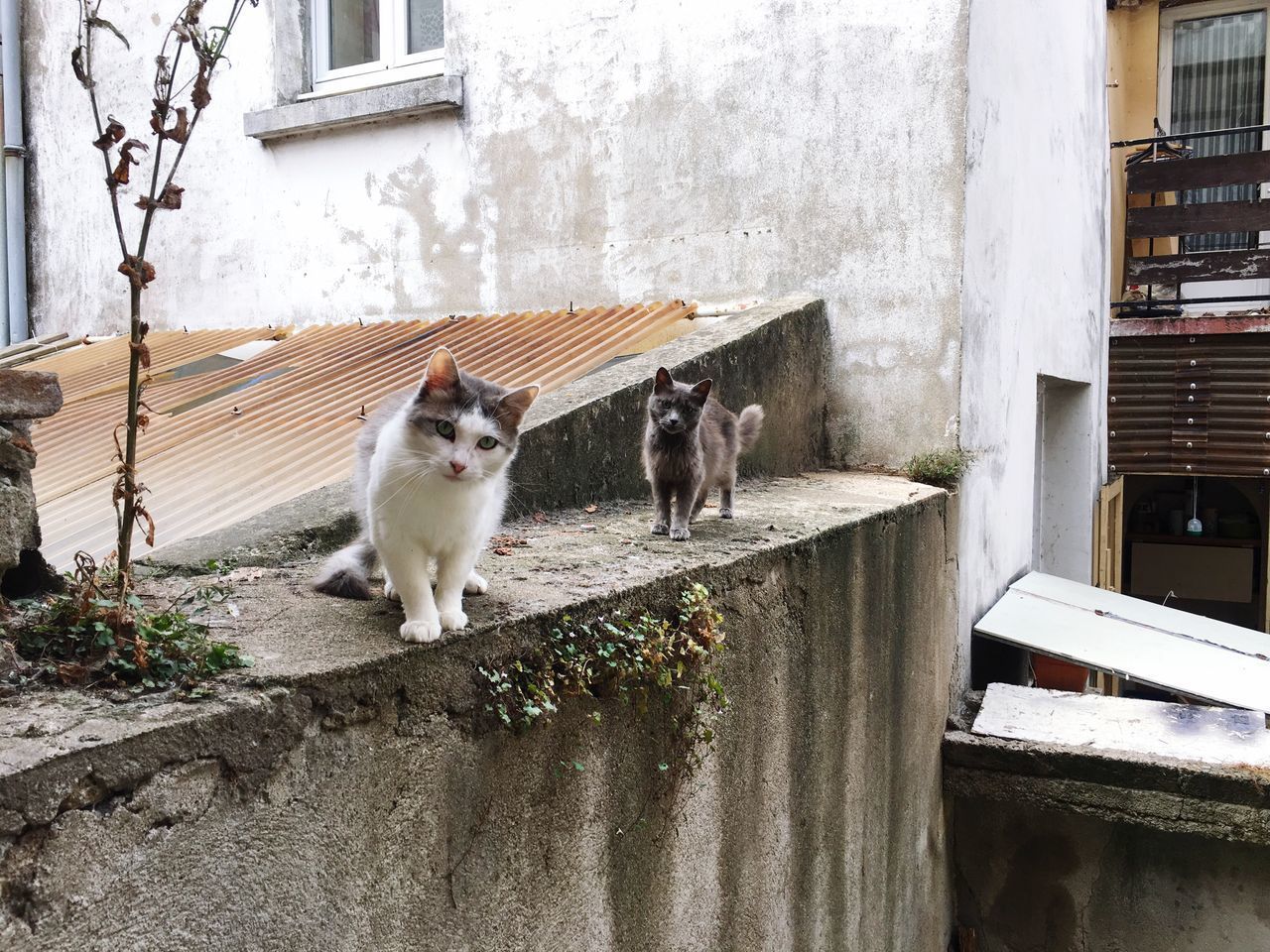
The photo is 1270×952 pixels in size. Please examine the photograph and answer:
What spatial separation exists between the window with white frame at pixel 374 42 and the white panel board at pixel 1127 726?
495 cm

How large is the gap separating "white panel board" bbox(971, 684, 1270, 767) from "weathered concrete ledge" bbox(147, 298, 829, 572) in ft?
4.94

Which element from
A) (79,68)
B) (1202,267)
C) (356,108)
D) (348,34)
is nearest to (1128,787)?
(79,68)

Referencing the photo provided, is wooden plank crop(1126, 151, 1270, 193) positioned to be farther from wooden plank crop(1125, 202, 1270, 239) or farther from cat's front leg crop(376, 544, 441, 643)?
cat's front leg crop(376, 544, 441, 643)

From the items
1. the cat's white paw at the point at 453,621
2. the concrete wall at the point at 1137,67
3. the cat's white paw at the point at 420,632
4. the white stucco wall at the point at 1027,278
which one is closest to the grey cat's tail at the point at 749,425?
the white stucco wall at the point at 1027,278

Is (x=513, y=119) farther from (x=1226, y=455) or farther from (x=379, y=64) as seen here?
(x=1226, y=455)

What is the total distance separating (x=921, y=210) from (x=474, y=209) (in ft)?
8.70

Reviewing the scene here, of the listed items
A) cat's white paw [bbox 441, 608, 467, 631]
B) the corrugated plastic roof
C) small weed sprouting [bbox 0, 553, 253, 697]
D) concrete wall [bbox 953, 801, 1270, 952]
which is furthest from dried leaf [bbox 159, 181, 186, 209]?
concrete wall [bbox 953, 801, 1270, 952]

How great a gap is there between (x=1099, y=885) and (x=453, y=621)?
3.71m

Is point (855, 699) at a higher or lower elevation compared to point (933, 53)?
lower

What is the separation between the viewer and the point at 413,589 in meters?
1.88

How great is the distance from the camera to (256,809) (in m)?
1.47

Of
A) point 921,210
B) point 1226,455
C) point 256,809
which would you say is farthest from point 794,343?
point 1226,455

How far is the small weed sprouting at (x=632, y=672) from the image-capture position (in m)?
2.02

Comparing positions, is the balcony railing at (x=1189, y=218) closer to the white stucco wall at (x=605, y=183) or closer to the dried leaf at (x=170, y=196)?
the white stucco wall at (x=605, y=183)
